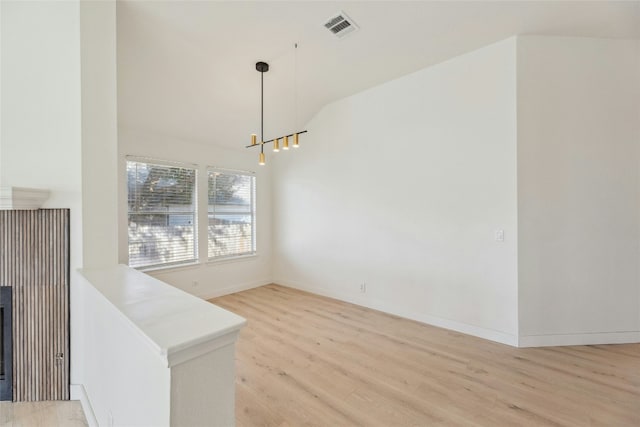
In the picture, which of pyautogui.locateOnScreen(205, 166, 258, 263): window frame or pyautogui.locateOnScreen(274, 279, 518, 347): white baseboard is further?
pyautogui.locateOnScreen(205, 166, 258, 263): window frame

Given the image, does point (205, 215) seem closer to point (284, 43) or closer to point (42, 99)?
point (42, 99)

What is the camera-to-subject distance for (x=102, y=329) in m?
1.51

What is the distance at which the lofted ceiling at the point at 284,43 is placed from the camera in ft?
8.34

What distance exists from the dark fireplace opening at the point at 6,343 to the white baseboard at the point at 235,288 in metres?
2.38

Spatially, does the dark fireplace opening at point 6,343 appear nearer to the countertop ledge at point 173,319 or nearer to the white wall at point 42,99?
the white wall at point 42,99

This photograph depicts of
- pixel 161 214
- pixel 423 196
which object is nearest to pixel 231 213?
pixel 161 214

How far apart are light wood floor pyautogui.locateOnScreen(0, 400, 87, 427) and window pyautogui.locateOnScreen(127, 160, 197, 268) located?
198cm

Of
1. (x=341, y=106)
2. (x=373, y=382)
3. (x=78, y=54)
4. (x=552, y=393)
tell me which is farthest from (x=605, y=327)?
(x=78, y=54)

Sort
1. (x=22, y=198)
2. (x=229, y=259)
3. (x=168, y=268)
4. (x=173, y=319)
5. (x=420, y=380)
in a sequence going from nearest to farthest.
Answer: (x=173, y=319)
(x=22, y=198)
(x=420, y=380)
(x=168, y=268)
(x=229, y=259)

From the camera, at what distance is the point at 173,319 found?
3.31ft

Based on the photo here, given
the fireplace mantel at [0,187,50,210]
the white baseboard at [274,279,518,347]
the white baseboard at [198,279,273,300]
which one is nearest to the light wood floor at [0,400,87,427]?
the fireplace mantel at [0,187,50,210]

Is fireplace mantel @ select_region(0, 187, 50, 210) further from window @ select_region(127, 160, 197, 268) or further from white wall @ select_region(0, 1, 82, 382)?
window @ select_region(127, 160, 197, 268)

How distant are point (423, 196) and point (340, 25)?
2164 millimetres

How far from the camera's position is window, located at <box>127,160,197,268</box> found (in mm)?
3760
